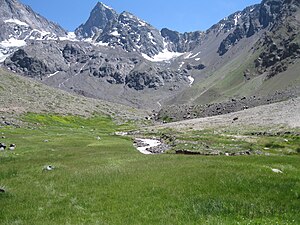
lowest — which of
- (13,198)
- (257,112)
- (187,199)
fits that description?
(13,198)

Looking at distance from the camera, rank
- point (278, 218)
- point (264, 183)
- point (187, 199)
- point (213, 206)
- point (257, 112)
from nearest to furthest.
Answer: point (278, 218) < point (213, 206) < point (187, 199) < point (264, 183) < point (257, 112)

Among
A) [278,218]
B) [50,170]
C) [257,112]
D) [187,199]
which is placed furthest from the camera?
[257,112]

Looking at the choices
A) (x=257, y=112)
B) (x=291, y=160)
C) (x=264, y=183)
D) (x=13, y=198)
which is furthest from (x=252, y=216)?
(x=257, y=112)

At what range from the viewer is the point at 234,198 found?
20938 millimetres

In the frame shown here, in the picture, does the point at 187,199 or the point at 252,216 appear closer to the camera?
the point at 252,216

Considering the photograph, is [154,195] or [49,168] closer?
[154,195]

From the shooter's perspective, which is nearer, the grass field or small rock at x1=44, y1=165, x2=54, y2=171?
the grass field

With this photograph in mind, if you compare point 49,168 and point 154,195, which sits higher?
point 154,195

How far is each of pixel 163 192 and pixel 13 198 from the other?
11013 mm

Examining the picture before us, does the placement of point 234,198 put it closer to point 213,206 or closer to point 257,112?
point 213,206

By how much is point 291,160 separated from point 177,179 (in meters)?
16.5

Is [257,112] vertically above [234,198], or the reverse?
[257,112]

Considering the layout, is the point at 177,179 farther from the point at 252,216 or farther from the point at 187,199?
the point at 252,216

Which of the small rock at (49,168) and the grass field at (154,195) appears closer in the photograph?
the grass field at (154,195)
